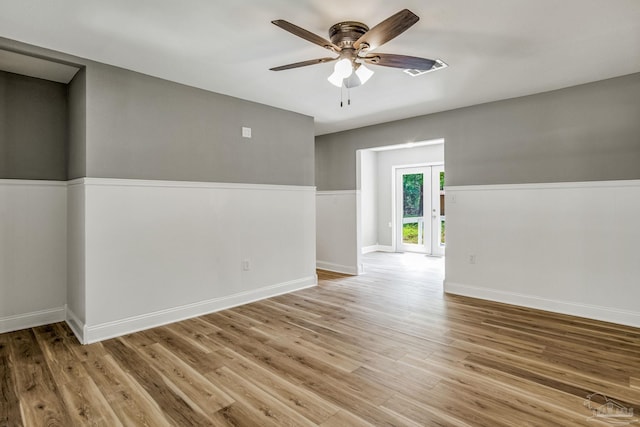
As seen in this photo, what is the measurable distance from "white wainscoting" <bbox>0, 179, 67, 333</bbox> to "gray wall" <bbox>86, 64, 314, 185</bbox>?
0.91 metres

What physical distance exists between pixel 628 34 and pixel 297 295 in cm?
413

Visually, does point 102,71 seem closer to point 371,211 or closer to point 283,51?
point 283,51

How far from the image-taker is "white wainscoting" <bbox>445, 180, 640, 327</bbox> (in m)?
3.44

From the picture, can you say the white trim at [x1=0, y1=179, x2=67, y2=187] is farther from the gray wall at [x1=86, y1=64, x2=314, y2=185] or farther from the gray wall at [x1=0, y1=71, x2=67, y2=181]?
the gray wall at [x1=86, y1=64, x2=314, y2=185]

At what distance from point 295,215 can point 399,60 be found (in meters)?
2.80

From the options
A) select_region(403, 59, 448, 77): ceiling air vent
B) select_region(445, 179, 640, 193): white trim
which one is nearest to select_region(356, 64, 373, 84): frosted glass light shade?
select_region(403, 59, 448, 77): ceiling air vent

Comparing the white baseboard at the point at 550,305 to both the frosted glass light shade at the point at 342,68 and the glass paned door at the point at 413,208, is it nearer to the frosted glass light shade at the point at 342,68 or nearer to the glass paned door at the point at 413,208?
the frosted glass light shade at the point at 342,68

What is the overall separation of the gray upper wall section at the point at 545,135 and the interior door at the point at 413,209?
10.3 feet

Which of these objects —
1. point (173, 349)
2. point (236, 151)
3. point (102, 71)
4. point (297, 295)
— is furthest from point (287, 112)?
point (173, 349)

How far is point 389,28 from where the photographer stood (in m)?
2.06

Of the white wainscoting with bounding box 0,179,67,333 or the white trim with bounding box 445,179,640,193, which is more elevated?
the white trim with bounding box 445,179,640,193

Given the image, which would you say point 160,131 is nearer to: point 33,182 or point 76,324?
point 33,182

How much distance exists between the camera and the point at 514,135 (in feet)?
A: 13.5

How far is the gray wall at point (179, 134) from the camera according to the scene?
3.11 m
